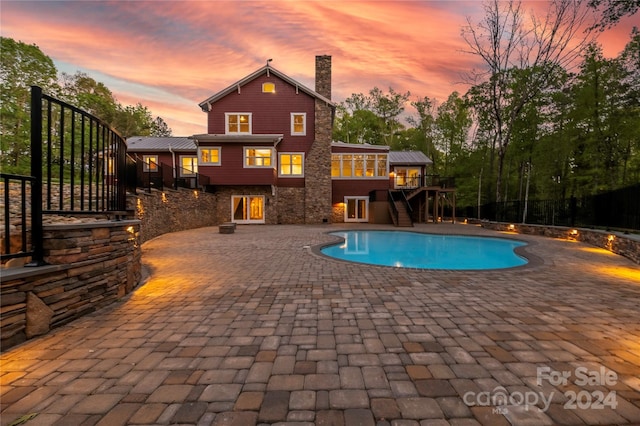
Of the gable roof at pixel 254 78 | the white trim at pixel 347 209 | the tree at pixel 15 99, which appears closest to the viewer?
the gable roof at pixel 254 78

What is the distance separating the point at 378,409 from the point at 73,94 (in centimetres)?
4479

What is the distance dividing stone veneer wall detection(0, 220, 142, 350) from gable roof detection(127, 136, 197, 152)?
19.1m

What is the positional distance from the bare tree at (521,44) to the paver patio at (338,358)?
61.0 feet

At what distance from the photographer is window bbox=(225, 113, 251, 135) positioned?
1939 cm

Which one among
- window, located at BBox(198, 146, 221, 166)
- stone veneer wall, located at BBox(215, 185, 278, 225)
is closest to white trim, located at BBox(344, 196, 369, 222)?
stone veneer wall, located at BBox(215, 185, 278, 225)

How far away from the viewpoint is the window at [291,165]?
19.7 metres

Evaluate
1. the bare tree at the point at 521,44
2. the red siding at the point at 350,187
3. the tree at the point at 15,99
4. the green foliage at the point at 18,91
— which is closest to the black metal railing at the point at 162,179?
the green foliage at the point at 18,91

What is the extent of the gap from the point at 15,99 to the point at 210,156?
57.9 ft

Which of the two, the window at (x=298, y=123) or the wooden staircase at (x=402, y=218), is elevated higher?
the window at (x=298, y=123)

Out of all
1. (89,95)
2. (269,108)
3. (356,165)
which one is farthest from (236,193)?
(89,95)

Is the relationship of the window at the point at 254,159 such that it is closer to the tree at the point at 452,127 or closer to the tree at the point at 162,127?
the tree at the point at 452,127

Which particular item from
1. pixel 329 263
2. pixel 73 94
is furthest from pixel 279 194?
pixel 73 94

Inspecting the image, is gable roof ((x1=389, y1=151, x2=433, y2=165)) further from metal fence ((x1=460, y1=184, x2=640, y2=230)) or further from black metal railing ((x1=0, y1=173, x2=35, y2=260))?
black metal railing ((x1=0, y1=173, x2=35, y2=260))

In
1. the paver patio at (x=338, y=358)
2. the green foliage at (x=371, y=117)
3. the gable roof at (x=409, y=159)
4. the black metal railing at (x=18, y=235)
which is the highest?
the green foliage at (x=371, y=117)
